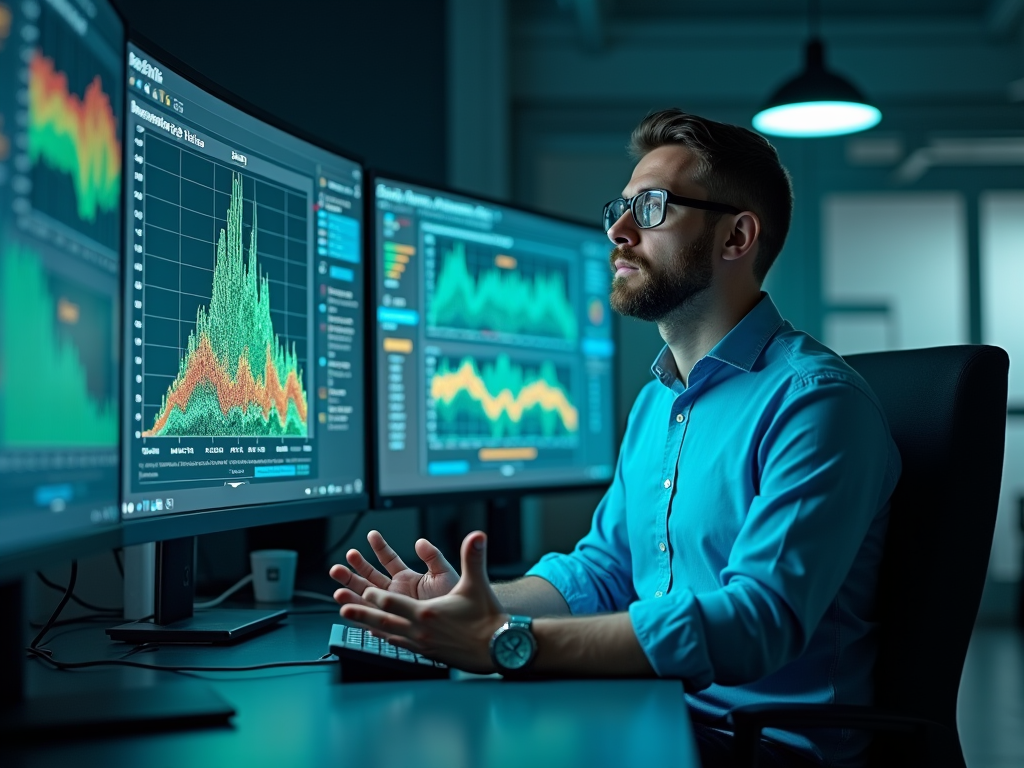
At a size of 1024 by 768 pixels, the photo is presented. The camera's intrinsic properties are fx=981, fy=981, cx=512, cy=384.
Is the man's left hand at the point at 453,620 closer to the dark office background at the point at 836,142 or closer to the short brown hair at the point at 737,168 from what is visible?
the short brown hair at the point at 737,168

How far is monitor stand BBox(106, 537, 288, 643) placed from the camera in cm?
123

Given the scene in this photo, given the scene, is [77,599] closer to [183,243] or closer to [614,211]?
[183,243]

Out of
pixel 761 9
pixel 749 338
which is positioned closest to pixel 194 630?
pixel 749 338

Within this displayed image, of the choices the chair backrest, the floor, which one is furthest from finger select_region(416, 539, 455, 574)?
the floor

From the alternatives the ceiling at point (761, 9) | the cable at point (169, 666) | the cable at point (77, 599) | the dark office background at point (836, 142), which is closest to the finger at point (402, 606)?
the cable at point (169, 666)

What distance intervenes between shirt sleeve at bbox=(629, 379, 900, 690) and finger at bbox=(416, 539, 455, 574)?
29 centimetres

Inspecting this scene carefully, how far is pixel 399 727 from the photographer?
833 mm

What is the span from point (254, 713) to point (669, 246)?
0.86 m

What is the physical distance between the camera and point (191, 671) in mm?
1060

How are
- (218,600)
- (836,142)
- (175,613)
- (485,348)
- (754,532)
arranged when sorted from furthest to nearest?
1. (836,142)
2. (485,348)
3. (218,600)
4. (175,613)
5. (754,532)

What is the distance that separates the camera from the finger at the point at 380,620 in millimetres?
993

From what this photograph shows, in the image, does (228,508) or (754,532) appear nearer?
(754,532)

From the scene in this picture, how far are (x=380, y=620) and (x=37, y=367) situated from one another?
1.38 ft

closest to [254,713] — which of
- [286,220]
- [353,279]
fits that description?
[286,220]
